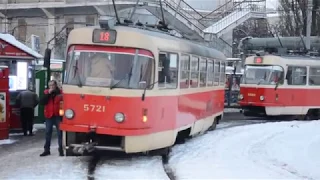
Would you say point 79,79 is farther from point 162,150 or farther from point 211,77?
point 211,77

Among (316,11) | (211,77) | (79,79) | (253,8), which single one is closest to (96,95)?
(79,79)

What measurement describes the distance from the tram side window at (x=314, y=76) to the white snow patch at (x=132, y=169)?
1431 centimetres

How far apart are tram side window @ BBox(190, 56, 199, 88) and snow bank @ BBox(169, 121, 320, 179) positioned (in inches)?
61.9

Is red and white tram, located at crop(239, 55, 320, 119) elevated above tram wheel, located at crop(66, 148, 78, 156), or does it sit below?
above

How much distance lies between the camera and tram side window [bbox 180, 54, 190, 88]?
15.5 meters

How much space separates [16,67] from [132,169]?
29.5 feet

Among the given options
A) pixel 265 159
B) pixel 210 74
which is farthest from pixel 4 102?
pixel 265 159

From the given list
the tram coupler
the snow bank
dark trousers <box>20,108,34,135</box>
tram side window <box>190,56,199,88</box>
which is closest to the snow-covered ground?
the snow bank

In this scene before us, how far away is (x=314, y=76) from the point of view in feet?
89.6

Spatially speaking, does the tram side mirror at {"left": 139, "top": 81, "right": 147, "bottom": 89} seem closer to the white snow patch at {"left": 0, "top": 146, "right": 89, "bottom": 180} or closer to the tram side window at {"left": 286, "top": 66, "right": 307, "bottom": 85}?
the white snow patch at {"left": 0, "top": 146, "right": 89, "bottom": 180}

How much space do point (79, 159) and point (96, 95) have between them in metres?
1.75

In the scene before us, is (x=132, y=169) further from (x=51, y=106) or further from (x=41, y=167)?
(x=51, y=106)

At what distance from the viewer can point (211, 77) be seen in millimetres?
19469

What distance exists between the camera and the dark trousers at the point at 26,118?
1902cm
